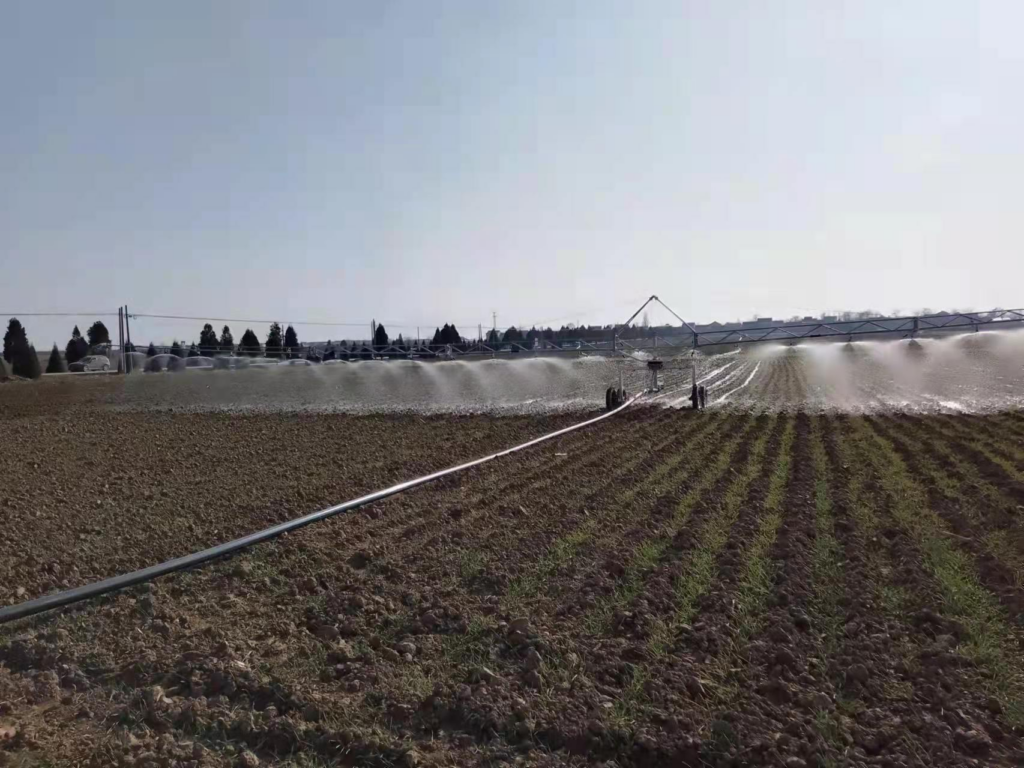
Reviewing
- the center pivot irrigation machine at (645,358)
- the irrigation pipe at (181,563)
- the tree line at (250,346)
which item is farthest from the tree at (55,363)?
the irrigation pipe at (181,563)

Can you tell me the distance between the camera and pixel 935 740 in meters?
3.00

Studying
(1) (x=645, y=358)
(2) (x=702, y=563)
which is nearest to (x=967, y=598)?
(2) (x=702, y=563)

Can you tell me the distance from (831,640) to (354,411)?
1906 centimetres

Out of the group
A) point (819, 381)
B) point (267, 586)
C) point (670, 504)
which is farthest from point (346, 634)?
point (819, 381)

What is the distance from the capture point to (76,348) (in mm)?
53344

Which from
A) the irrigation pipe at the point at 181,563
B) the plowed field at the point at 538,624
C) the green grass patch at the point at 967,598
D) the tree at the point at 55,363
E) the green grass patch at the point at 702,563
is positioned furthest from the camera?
the tree at the point at 55,363

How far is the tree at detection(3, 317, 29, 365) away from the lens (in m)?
45.6

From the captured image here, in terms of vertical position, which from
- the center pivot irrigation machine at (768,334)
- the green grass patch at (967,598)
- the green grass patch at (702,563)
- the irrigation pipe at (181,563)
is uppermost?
the center pivot irrigation machine at (768,334)

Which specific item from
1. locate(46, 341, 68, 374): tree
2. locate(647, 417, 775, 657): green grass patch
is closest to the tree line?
locate(46, 341, 68, 374): tree

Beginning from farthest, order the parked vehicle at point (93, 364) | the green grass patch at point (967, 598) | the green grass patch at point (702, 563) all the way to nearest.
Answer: the parked vehicle at point (93, 364) → the green grass patch at point (702, 563) → the green grass patch at point (967, 598)

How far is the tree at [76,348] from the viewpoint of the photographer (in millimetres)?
52750

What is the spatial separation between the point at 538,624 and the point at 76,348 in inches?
2408

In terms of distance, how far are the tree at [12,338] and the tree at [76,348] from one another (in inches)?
223

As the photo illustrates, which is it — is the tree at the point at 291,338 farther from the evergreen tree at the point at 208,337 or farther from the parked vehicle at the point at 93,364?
the parked vehicle at the point at 93,364
